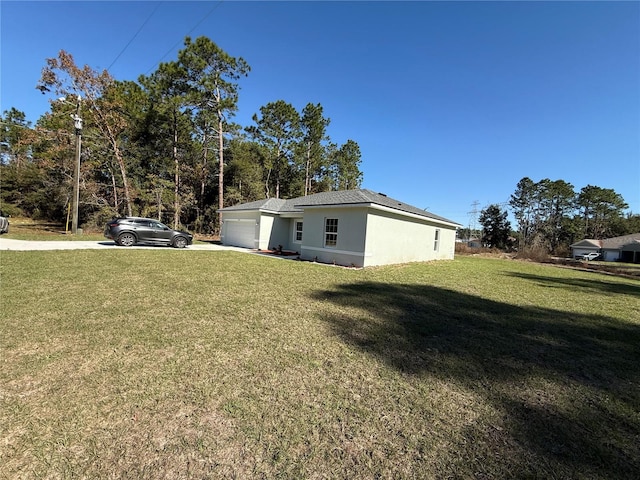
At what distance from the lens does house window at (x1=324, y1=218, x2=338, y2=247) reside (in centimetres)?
1292

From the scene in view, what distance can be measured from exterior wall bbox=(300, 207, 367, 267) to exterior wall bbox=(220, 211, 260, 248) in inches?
175

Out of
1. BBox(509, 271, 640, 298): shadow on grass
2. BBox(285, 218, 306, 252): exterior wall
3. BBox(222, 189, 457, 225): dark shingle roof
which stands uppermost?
BBox(222, 189, 457, 225): dark shingle roof

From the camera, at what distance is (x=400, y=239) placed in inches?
552

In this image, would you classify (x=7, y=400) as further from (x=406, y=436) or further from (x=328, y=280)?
(x=328, y=280)

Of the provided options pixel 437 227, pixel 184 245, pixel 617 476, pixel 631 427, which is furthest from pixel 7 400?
pixel 437 227

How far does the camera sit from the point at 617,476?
197 cm

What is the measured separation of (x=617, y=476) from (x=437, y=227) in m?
16.9

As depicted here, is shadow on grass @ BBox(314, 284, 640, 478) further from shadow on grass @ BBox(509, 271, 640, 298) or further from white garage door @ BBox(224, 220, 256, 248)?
white garage door @ BBox(224, 220, 256, 248)

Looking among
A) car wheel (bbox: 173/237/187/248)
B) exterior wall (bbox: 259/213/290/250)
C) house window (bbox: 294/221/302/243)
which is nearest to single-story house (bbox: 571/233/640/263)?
house window (bbox: 294/221/302/243)

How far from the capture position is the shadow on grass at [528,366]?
2.18m

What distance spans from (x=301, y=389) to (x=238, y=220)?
Answer: 1733 cm

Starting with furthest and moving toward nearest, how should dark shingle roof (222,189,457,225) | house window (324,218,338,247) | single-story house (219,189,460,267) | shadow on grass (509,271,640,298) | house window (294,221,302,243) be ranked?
house window (294,221,302,243) → house window (324,218,338,247) → dark shingle roof (222,189,457,225) → single-story house (219,189,460,267) → shadow on grass (509,271,640,298)

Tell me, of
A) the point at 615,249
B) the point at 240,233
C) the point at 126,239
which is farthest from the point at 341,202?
the point at 615,249

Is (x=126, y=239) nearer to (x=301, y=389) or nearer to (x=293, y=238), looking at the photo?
(x=293, y=238)
